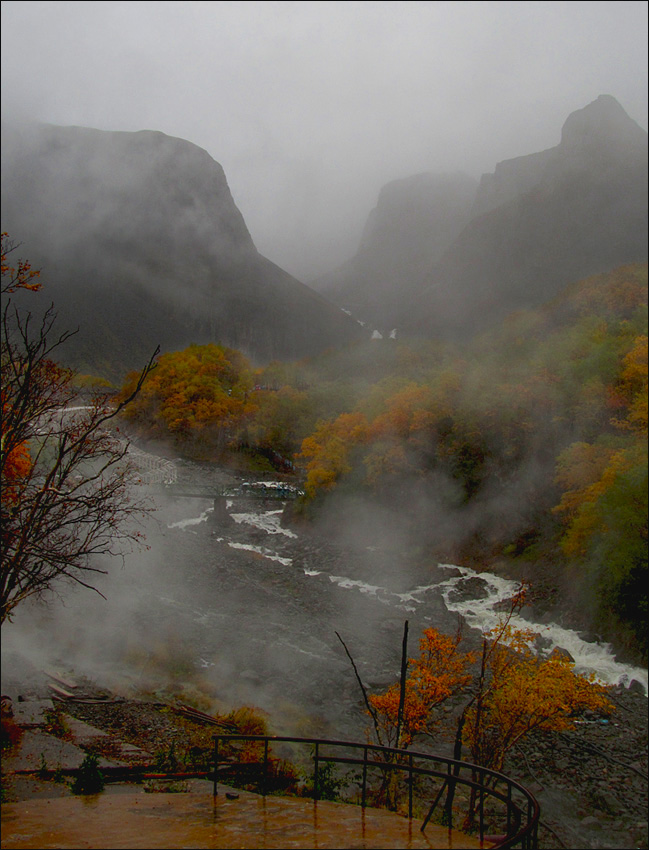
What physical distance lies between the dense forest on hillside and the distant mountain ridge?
515 cm

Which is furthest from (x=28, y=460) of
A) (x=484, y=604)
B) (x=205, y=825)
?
(x=484, y=604)

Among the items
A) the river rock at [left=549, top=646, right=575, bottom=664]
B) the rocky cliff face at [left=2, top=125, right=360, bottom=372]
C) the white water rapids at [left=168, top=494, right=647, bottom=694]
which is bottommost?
the white water rapids at [left=168, top=494, right=647, bottom=694]

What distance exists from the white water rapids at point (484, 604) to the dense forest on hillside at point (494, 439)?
0.81 m

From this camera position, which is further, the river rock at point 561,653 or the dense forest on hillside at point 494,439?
the dense forest on hillside at point 494,439

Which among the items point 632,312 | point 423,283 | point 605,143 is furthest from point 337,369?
point 605,143

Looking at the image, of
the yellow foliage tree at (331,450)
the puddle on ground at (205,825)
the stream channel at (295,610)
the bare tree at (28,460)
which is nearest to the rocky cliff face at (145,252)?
the bare tree at (28,460)

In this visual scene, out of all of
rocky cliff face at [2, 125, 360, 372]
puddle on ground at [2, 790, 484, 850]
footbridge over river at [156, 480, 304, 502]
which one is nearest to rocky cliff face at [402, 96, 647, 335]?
footbridge over river at [156, 480, 304, 502]

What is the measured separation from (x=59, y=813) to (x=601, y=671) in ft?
41.6

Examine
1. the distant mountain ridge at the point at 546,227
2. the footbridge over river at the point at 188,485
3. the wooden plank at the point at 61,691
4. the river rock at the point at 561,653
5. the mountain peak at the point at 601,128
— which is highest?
the mountain peak at the point at 601,128

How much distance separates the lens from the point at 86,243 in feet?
26.1

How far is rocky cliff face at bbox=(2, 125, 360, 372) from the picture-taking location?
24.2 feet

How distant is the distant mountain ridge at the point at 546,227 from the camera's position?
36875 millimetres

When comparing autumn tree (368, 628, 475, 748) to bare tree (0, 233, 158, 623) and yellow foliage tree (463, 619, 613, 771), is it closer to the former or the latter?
yellow foliage tree (463, 619, 613, 771)

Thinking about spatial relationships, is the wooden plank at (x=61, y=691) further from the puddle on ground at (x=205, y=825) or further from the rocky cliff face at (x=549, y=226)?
the rocky cliff face at (x=549, y=226)
